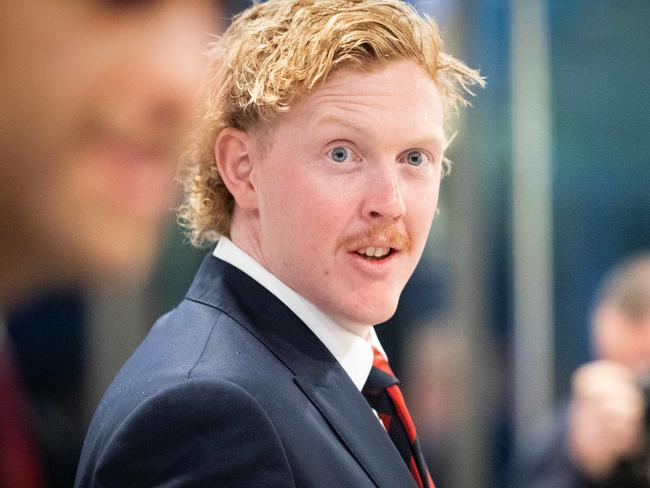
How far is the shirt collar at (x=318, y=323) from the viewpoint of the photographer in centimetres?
127

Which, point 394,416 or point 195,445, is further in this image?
point 394,416

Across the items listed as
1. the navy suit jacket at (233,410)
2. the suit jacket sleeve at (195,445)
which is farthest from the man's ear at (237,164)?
the suit jacket sleeve at (195,445)

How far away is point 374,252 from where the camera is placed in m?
1.26

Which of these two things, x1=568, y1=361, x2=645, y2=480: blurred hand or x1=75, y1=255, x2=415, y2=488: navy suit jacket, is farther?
x1=568, y1=361, x2=645, y2=480: blurred hand

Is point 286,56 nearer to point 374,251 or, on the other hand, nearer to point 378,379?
point 374,251

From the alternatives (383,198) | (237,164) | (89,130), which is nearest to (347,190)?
(383,198)

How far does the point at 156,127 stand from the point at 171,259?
2.56 metres

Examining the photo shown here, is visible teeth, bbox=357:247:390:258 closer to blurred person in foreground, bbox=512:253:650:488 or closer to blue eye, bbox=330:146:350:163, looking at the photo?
blue eye, bbox=330:146:350:163

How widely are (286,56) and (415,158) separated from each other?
0.79 feet

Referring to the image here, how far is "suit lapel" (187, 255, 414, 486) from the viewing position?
1.16 m

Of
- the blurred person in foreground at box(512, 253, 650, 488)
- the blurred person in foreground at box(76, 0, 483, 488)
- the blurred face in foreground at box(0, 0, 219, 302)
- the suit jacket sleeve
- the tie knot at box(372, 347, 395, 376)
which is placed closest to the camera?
the blurred face in foreground at box(0, 0, 219, 302)

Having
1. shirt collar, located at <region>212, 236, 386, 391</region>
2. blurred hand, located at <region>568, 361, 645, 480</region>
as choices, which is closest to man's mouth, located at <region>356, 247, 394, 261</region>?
shirt collar, located at <region>212, 236, 386, 391</region>

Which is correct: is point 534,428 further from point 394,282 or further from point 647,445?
point 394,282

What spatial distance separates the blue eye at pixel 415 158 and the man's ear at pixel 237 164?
228mm
